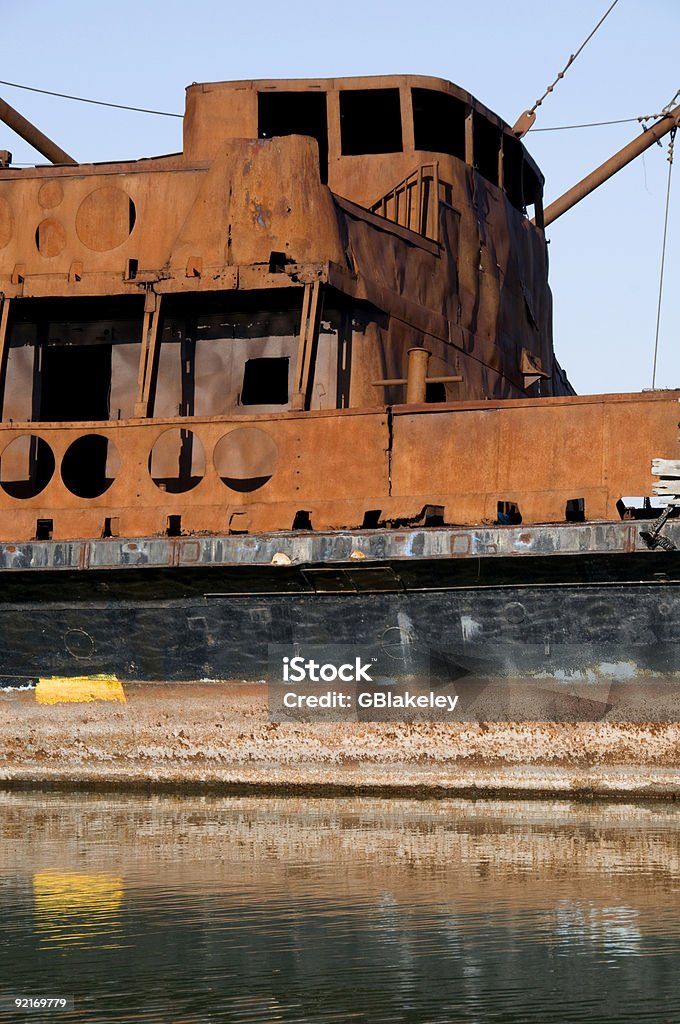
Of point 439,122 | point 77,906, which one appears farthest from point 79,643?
point 439,122

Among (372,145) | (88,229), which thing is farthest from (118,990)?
(372,145)

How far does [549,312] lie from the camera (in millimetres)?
15148

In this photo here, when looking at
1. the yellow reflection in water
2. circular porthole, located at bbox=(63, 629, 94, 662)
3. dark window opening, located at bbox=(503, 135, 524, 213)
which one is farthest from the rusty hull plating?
the yellow reflection in water

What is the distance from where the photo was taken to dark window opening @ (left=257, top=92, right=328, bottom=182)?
12359 millimetres

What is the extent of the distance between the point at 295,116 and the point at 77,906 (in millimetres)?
8755

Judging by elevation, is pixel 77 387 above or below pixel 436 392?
above

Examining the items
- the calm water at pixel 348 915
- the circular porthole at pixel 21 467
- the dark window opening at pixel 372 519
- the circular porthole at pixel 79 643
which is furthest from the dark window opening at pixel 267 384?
the calm water at pixel 348 915

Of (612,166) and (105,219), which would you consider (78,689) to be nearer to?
(105,219)

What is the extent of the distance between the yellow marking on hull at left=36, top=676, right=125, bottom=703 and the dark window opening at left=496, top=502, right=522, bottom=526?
9.95 feet

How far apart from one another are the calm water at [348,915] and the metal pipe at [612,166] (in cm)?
853

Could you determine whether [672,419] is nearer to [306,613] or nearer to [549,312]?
[306,613]

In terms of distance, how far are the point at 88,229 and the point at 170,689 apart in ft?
13.0

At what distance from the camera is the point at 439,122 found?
1334 cm

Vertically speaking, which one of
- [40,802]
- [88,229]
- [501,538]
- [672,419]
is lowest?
[40,802]
